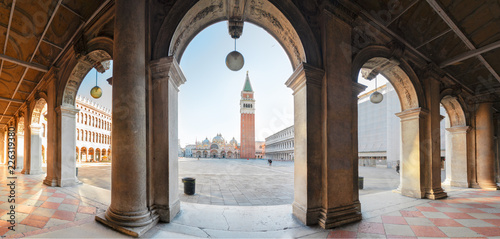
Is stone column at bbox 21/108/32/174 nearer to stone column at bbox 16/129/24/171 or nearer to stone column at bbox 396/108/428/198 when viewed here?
stone column at bbox 16/129/24/171

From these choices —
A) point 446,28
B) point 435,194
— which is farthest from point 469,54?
point 435,194

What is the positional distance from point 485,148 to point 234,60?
43.1 feet

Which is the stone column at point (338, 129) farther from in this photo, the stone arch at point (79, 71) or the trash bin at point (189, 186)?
the stone arch at point (79, 71)

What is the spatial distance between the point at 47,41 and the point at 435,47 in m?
13.0

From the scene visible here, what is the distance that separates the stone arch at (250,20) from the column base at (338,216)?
3.36 meters

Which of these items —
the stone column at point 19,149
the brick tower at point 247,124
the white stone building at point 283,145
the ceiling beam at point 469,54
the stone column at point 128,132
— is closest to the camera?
the stone column at point 128,132

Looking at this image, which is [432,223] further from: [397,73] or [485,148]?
[485,148]

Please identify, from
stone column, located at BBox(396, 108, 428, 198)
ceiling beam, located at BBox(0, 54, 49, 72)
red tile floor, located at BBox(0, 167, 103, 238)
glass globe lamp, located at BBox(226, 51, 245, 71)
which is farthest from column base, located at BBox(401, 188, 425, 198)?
ceiling beam, located at BBox(0, 54, 49, 72)

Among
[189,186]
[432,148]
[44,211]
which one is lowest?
[189,186]

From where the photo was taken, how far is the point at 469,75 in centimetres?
867

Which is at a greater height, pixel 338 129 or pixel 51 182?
pixel 338 129

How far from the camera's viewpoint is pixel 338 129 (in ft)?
15.7

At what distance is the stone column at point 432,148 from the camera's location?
23.8ft

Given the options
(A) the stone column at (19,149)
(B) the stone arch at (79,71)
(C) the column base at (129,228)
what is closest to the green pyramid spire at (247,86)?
(A) the stone column at (19,149)
